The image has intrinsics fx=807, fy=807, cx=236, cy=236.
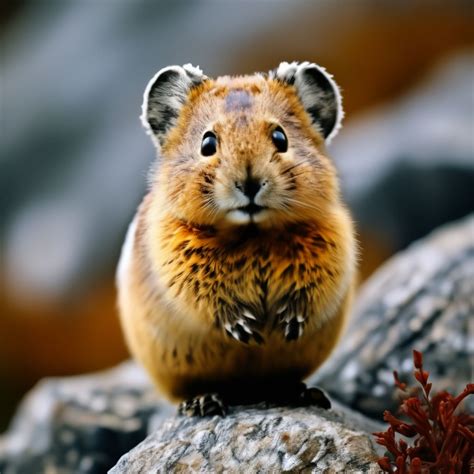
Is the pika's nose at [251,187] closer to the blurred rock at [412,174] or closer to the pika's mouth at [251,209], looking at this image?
the pika's mouth at [251,209]

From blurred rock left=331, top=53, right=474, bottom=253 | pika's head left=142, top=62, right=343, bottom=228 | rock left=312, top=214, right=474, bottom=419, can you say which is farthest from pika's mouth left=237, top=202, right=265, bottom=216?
blurred rock left=331, top=53, right=474, bottom=253

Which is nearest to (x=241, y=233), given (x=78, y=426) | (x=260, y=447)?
(x=260, y=447)

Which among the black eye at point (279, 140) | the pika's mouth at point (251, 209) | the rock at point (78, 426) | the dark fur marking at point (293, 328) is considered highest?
the black eye at point (279, 140)

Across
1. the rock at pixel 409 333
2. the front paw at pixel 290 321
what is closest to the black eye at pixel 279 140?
the front paw at pixel 290 321

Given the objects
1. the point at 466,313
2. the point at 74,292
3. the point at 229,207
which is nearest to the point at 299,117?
the point at 229,207

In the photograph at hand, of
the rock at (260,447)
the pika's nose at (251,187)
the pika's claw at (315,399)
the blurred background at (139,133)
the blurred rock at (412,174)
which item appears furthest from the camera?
the blurred background at (139,133)

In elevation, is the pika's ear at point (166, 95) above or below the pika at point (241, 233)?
above
